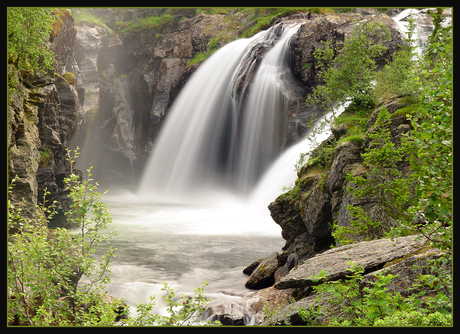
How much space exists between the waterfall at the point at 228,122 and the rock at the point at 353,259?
596 inches

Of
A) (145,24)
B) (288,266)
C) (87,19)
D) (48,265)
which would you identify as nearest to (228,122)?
(145,24)

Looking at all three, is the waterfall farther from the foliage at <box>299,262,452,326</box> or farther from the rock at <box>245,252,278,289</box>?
the foliage at <box>299,262,452,326</box>

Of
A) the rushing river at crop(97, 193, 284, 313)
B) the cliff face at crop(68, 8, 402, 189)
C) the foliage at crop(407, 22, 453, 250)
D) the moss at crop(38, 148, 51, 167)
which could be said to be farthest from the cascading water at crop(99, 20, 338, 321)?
the foliage at crop(407, 22, 453, 250)

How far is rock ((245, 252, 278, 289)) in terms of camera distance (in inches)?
379

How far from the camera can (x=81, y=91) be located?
23.7 m

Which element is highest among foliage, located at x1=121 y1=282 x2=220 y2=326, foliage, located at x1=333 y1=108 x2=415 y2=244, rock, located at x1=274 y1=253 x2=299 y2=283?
foliage, located at x1=333 y1=108 x2=415 y2=244

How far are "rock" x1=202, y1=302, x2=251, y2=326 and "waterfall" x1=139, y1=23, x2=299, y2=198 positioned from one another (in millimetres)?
13431

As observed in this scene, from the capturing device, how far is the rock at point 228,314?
7531 mm

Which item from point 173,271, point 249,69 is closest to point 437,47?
point 173,271

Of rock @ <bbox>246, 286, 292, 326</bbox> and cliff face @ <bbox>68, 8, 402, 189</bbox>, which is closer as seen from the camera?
rock @ <bbox>246, 286, 292, 326</bbox>

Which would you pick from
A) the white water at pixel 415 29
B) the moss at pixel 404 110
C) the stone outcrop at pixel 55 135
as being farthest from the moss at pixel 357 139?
the white water at pixel 415 29

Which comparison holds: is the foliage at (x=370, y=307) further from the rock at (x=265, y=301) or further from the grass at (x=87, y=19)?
the grass at (x=87, y=19)

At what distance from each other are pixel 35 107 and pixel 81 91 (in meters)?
12.1
